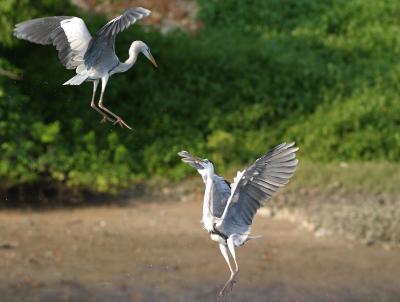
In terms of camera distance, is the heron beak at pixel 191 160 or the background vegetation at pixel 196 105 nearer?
the heron beak at pixel 191 160

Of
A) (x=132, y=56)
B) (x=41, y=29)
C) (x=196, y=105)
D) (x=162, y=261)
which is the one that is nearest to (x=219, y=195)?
(x=132, y=56)

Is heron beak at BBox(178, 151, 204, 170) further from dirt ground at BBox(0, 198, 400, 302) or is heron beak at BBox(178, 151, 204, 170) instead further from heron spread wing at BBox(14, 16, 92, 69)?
dirt ground at BBox(0, 198, 400, 302)

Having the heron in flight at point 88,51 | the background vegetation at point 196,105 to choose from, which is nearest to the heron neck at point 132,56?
the heron in flight at point 88,51

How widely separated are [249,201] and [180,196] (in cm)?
507

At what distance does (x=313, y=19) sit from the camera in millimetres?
13578

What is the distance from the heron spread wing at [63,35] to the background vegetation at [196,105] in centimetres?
411

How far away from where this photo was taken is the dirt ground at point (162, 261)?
8.23 m

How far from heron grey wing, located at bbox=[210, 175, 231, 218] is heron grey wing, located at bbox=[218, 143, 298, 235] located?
70mm

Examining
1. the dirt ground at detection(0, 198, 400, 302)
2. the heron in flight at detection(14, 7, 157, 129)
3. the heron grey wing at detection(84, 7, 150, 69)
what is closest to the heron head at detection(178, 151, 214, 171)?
the heron in flight at detection(14, 7, 157, 129)

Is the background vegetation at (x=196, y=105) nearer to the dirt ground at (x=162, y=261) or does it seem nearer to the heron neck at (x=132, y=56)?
the dirt ground at (x=162, y=261)

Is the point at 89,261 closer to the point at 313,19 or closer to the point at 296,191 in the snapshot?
the point at 296,191

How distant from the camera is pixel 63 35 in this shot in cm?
501

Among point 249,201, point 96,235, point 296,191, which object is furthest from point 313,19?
point 249,201

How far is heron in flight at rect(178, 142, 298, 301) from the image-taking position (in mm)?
4730
